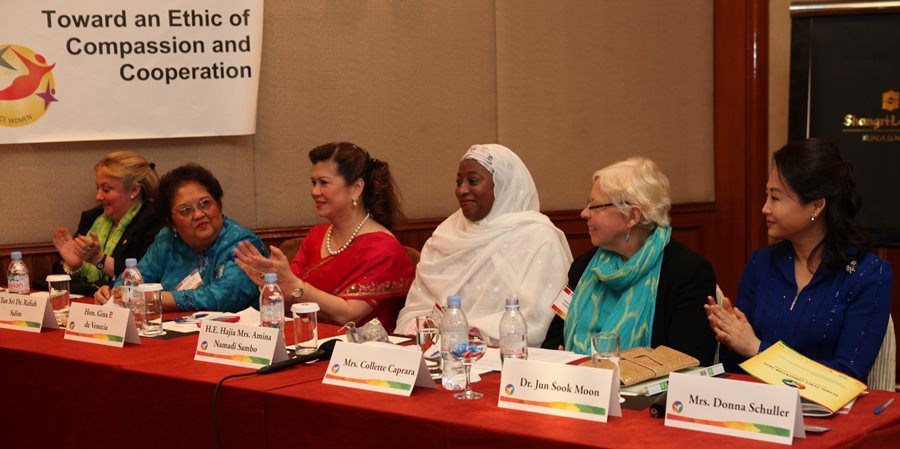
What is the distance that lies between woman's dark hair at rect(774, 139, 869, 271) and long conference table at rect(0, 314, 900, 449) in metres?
0.63

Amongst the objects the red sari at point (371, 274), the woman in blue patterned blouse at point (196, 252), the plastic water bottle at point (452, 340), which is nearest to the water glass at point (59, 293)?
the woman in blue patterned blouse at point (196, 252)

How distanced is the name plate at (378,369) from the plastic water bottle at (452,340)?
6 cm

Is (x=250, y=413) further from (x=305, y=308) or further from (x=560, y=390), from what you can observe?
(x=560, y=390)

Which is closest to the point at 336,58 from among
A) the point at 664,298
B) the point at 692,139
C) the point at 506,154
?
the point at 506,154

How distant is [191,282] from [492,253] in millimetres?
1201

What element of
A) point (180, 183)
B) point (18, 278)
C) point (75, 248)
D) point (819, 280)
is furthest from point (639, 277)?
point (75, 248)

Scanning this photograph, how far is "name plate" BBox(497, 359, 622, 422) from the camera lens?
7.07 feet

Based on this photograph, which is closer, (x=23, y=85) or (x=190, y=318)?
(x=190, y=318)

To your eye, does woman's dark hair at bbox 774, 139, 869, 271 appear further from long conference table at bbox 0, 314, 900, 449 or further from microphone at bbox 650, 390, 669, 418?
microphone at bbox 650, 390, 669, 418

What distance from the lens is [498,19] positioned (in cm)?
561

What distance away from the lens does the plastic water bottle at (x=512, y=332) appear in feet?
8.42

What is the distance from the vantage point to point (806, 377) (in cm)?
228

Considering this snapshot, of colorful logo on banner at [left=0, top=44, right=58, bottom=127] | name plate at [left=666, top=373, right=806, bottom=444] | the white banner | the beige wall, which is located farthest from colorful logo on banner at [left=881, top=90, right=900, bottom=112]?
colorful logo on banner at [left=0, top=44, right=58, bottom=127]

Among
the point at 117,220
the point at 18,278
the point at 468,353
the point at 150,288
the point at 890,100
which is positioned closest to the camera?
the point at 468,353
